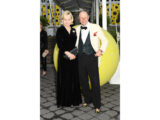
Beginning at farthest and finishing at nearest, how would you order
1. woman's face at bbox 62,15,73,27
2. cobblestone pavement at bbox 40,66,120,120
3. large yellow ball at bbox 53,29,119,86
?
large yellow ball at bbox 53,29,119,86 → woman's face at bbox 62,15,73,27 → cobblestone pavement at bbox 40,66,120,120

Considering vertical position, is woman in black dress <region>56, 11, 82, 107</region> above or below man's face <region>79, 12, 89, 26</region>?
below

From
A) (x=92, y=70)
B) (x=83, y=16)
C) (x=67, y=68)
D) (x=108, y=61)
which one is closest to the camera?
(x=83, y=16)

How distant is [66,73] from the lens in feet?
13.5

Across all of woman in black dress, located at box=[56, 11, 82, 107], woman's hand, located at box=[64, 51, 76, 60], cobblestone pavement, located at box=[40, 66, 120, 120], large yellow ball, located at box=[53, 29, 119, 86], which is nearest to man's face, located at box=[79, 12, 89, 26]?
woman in black dress, located at box=[56, 11, 82, 107]

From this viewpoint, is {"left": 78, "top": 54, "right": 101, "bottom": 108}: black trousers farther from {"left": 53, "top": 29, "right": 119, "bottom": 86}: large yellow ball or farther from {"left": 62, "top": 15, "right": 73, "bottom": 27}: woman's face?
{"left": 53, "top": 29, "right": 119, "bottom": 86}: large yellow ball

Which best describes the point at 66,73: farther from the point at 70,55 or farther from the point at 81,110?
the point at 81,110

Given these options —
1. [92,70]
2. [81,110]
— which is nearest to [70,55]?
[92,70]

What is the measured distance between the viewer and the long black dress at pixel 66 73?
3980 millimetres

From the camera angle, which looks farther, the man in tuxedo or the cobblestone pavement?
the man in tuxedo

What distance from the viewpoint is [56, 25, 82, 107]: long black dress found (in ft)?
13.1

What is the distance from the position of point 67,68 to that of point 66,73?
0.10 meters
